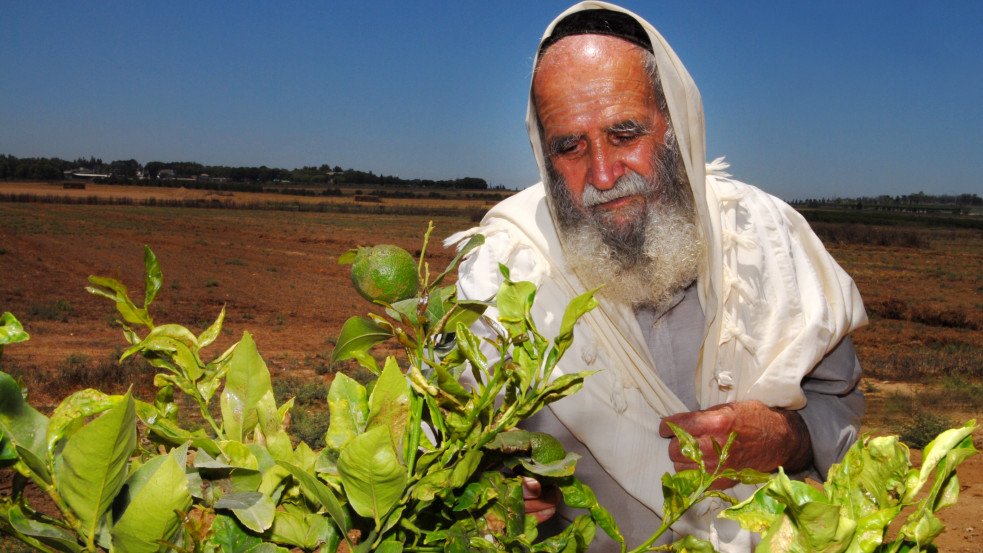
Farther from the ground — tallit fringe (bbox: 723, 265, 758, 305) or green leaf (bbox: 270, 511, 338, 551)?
tallit fringe (bbox: 723, 265, 758, 305)

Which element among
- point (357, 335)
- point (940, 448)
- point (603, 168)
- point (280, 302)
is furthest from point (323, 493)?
point (280, 302)

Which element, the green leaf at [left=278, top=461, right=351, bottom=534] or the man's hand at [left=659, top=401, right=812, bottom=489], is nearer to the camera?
the green leaf at [left=278, top=461, right=351, bottom=534]

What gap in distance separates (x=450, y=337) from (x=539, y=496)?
2.11ft

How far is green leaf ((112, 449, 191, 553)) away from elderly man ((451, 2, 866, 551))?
1.14m

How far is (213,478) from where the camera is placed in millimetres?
540

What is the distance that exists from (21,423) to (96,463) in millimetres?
110

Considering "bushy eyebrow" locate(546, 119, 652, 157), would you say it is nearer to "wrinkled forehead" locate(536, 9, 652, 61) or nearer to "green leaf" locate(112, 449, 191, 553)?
"wrinkled forehead" locate(536, 9, 652, 61)

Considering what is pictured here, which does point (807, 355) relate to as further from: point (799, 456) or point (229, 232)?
point (229, 232)

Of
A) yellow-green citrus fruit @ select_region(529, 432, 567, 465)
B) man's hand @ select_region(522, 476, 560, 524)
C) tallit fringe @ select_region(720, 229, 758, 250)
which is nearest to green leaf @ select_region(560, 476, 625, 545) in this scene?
yellow-green citrus fruit @ select_region(529, 432, 567, 465)

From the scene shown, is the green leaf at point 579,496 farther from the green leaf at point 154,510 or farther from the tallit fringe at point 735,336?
the tallit fringe at point 735,336

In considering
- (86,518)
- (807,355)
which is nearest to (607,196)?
(807,355)

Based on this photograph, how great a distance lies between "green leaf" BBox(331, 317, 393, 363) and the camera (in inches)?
23.3

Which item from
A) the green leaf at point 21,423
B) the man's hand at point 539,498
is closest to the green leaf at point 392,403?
the green leaf at point 21,423

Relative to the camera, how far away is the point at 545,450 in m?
0.61
